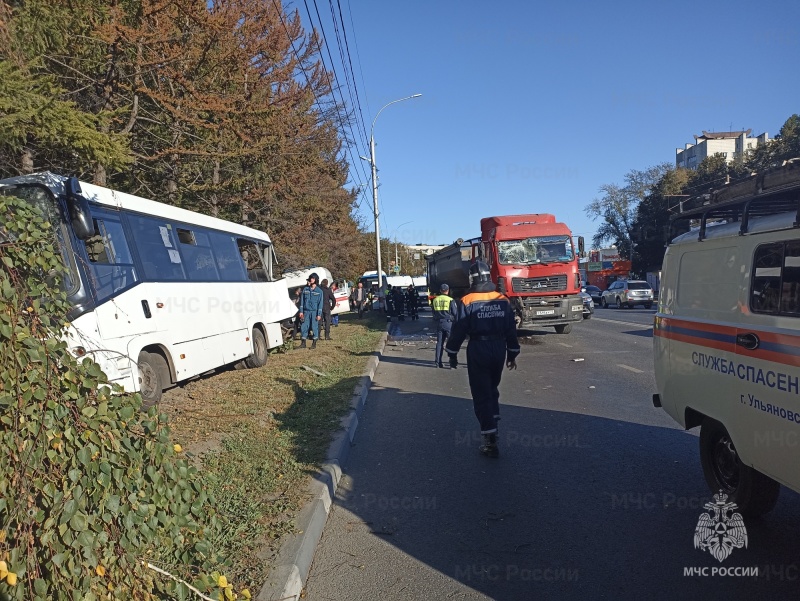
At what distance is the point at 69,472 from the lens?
7.94ft

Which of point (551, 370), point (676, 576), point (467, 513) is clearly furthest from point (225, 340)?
point (676, 576)

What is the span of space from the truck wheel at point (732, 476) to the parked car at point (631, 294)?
34.9 metres

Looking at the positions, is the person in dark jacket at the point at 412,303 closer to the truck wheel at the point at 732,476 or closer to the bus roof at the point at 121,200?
the bus roof at the point at 121,200

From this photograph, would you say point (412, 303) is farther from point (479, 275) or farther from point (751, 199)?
point (751, 199)

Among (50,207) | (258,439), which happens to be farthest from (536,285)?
(50,207)

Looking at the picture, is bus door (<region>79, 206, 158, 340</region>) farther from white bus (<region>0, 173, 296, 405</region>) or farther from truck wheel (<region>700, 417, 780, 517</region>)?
truck wheel (<region>700, 417, 780, 517</region>)

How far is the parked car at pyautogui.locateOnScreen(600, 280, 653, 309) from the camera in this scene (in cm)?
3756

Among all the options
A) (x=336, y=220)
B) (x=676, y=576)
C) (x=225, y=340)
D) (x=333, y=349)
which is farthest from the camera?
(x=336, y=220)

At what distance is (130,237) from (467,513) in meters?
5.88

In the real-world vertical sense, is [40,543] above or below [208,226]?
below

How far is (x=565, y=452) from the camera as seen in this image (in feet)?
21.1

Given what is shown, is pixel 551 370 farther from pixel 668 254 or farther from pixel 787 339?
pixel 787 339

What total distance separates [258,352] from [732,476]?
9870 millimetres

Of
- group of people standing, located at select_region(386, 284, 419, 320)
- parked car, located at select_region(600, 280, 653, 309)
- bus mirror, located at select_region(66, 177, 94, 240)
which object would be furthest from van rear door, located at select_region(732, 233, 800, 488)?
parked car, located at select_region(600, 280, 653, 309)
